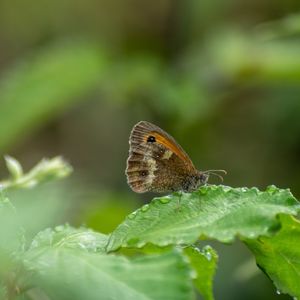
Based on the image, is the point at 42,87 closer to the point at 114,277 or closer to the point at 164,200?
the point at 164,200

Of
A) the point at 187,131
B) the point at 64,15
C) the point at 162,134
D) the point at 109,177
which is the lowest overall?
the point at 109,177

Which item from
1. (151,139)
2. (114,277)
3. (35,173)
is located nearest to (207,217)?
(114,277)

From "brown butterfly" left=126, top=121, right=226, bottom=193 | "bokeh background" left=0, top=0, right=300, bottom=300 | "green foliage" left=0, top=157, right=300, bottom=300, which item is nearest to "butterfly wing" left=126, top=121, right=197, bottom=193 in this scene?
"brown butterfly" left=126, top=121, right=226, bottom=193

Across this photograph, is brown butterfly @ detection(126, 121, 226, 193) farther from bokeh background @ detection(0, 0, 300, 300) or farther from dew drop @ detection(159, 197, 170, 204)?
bokeh background @ detection(0, 0, 300, 300)

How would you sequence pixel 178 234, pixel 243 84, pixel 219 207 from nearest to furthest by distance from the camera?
pixel 178 234, pixel 219 207, pixel 243 84

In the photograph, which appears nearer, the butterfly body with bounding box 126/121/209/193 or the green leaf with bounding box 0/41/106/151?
the butterfly body with bounding box 126/121/209/193

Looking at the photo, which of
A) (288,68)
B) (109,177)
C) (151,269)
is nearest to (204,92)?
(288,68)

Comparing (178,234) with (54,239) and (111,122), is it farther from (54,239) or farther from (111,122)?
(111,122)
